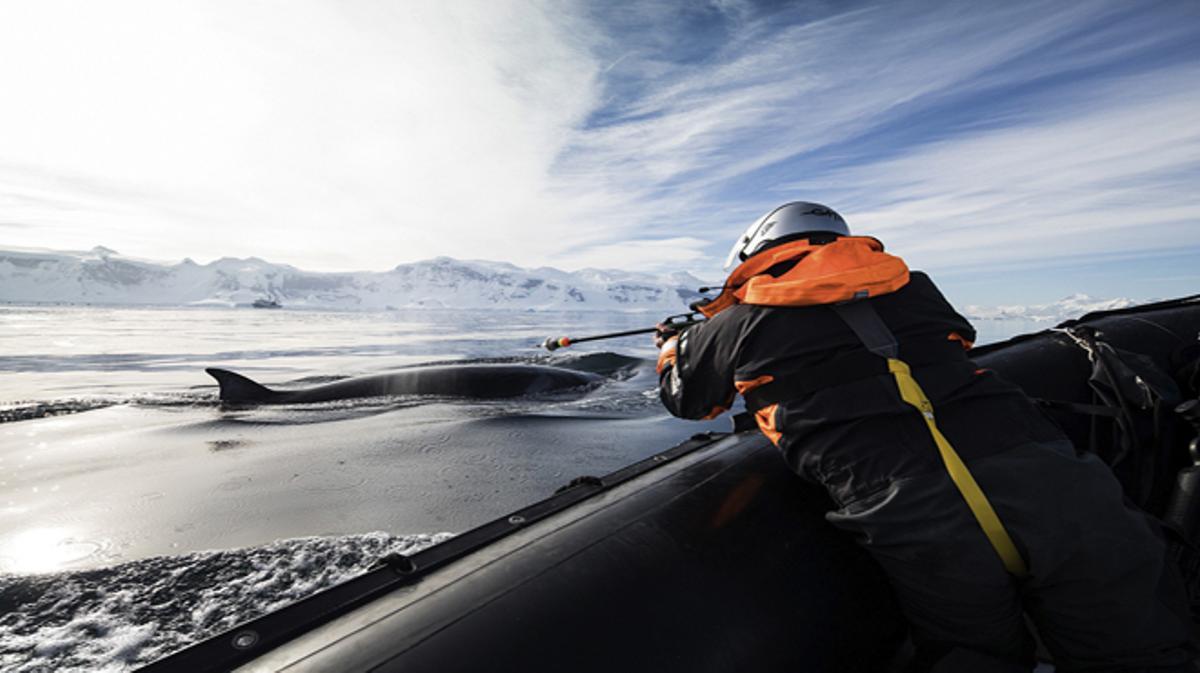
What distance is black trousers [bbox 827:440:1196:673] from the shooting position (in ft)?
4.77

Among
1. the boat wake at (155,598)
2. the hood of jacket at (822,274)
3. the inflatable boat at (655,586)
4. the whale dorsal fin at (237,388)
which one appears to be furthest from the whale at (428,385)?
the hood of jacket at (822,274)

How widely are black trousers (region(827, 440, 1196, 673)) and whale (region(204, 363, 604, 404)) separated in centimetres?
784

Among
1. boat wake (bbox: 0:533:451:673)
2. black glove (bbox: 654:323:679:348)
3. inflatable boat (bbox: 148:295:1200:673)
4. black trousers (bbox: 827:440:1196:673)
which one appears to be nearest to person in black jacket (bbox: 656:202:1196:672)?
black trousers (bbox: 827:440:1196:673)

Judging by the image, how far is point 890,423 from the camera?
66.3 inches

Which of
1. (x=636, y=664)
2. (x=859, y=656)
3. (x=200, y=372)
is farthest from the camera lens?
(x=200, y=372)

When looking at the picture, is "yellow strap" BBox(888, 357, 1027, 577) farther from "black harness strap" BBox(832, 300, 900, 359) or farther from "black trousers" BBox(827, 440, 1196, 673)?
"black harness strap" BBox(832, 300, 900, 359)

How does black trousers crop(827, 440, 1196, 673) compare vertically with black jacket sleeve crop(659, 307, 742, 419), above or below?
below

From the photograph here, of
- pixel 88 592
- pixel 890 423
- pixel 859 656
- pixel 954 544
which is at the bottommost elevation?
pixel 88 592

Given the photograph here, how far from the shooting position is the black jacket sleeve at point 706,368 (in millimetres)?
2035

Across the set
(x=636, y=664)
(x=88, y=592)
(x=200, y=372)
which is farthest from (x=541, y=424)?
(x=200, y=372)

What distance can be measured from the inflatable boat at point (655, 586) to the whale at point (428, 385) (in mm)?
6801

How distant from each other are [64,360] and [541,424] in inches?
568

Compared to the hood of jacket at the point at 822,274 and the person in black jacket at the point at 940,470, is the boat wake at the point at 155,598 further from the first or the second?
the hood of jacket at the point at 822,274

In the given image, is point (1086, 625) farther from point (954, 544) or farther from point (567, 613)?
point (567, 613)
